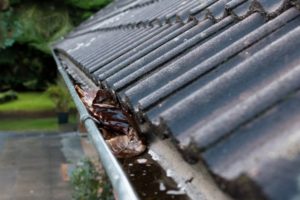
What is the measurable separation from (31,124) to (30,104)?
6.23 feet

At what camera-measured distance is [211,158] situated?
4.51 ft

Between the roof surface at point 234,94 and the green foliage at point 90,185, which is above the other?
the green foliage at point 90,185

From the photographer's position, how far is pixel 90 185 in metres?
8.69

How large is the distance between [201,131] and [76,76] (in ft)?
11.7

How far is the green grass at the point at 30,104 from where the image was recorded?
22062 mm

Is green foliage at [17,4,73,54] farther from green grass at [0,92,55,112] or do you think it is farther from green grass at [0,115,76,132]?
green grass at [0,115,76,132]

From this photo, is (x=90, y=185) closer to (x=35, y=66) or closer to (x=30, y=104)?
(x=30, y=104)

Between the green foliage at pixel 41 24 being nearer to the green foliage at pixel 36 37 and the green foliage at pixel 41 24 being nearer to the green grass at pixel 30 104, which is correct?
the green foliage at pixel 36 37

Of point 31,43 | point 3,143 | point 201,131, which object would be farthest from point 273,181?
point 31,43

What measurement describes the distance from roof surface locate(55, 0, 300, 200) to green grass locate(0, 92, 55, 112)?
1959 centimetres

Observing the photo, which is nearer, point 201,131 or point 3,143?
point 201,131

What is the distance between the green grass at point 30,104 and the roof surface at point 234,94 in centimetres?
1959

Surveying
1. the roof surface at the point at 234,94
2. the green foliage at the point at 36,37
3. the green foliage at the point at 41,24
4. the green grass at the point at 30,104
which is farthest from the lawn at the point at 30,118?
the roof surface at the point at 234,94

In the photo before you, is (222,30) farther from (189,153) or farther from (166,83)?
(189,153)
